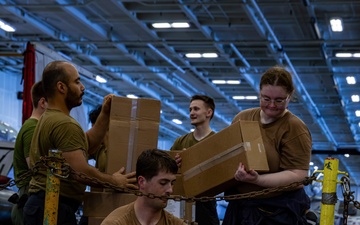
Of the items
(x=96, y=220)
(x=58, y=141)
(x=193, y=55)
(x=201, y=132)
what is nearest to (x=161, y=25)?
(x=193, y=55)

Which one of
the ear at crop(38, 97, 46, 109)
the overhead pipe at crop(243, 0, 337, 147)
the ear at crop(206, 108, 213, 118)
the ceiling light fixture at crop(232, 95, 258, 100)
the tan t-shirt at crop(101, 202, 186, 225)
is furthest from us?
the ceiling light fixture at crop(232, 95, 258, 100)

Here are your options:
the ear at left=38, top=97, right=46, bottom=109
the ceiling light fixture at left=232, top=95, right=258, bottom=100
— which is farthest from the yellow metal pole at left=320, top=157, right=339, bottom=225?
the ceiling light fixture at left=232, top=95, right=258, bottom=100

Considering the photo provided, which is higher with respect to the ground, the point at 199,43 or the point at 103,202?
the point at 199,43

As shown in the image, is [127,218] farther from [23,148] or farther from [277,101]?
[23,148]

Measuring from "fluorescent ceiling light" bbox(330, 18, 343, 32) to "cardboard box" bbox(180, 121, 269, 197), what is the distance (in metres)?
13.1

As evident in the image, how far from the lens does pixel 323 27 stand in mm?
18922

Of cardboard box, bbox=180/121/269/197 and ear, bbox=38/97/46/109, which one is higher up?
ear, bbox=38/97/46/109

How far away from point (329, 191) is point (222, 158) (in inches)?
26.1

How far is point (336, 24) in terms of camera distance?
17.7 meters

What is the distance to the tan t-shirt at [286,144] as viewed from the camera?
428cm

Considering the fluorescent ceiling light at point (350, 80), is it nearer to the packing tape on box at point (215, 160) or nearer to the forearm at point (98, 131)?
the forearm at point (98, 131)

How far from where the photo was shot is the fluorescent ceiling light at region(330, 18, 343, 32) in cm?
1742

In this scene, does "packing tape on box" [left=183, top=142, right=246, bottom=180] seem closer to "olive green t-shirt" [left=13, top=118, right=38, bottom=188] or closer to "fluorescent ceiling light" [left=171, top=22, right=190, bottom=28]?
"olive green t-shirt" [left=13, top=118, right=38, bottom=188]

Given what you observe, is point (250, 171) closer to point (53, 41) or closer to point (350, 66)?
point (53, 41)
